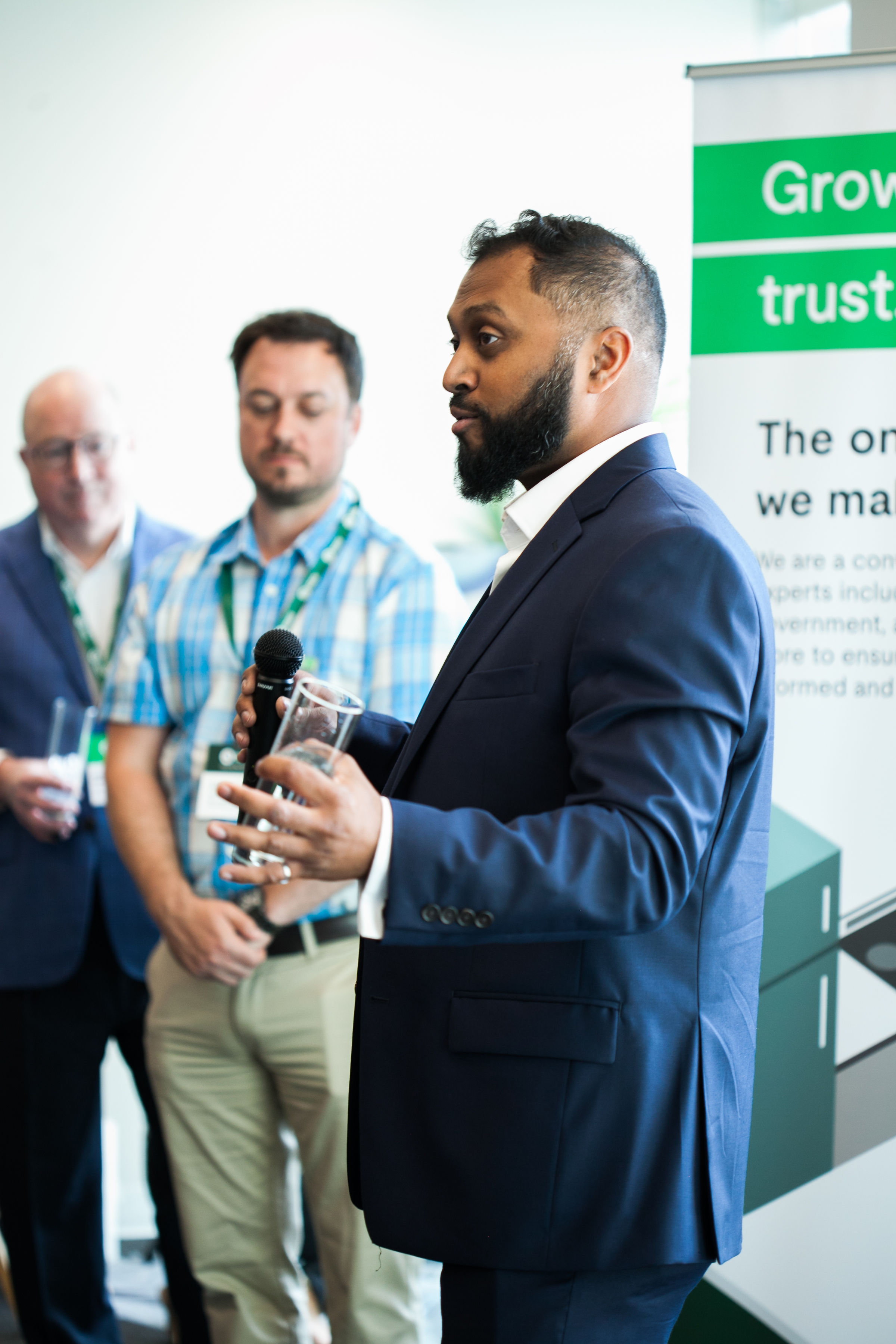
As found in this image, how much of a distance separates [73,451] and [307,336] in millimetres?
723

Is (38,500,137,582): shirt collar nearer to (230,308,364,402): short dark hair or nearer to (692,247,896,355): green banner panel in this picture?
(230,308,364,402): short dark hair

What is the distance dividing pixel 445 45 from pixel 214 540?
7.12 feet

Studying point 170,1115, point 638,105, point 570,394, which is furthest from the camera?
point 638,105

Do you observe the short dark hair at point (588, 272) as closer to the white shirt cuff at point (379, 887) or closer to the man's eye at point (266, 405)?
the white shirt cuff at point (379, 887)

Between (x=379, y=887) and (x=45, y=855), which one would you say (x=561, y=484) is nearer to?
(x=379, y=887)

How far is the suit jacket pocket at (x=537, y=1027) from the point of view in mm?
1187

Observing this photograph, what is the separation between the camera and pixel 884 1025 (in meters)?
2.12

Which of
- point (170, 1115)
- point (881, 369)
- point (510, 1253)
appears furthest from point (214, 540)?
point (510, 1253)

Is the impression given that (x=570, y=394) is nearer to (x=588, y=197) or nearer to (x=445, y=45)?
→ (x=588, y=197)

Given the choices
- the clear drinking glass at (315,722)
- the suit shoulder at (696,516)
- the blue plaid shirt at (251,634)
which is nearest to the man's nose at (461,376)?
the suit shoulder at (696,516)

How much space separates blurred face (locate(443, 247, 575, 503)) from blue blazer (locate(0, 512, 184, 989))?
156cm

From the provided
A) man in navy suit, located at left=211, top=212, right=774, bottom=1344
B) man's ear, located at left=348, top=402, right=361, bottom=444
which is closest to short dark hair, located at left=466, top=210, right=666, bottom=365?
man in navy suit, located at left=211, top=212, right=774, bottom=1344

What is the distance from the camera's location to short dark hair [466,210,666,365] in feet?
4.55

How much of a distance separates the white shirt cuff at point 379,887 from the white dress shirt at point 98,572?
1.94 meters
